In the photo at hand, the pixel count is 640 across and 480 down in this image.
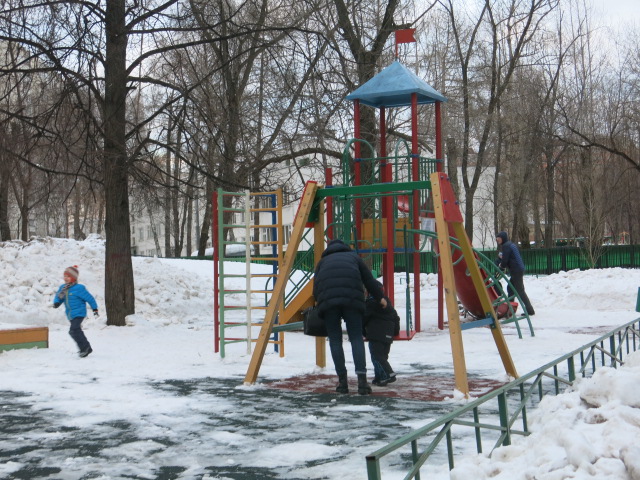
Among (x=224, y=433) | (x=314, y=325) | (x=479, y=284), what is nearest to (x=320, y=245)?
(x=314, y=325)

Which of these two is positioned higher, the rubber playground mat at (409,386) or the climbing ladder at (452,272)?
the climbing ladder at (452,272)

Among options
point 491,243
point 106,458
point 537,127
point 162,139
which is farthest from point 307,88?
point 491,243

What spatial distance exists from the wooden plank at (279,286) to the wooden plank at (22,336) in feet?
15.2

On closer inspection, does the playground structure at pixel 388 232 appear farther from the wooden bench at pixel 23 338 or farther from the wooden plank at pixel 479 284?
the wooden bench at pixel 23 338

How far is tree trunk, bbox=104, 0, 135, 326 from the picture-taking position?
14.9 metres

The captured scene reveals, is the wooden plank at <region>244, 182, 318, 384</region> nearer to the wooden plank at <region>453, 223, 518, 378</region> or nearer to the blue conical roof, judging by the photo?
the wooden plank at <region>453, 223, 518, 378</region>

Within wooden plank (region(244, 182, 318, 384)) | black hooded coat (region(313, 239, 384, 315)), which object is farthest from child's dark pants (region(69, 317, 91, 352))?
black hooded coat (region(313, 239, 384, 315))

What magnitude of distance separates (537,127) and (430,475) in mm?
34233

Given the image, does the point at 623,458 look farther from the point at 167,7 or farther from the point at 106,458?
the point at 167,7

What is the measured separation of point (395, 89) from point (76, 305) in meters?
6.52

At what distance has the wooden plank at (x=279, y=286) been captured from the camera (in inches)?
350

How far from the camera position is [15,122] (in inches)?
585

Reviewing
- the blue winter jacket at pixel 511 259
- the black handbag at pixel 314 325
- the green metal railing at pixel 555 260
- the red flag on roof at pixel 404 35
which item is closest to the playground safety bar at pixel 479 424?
the black handbag at pixel 314 325

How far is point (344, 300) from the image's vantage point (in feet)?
26.7
